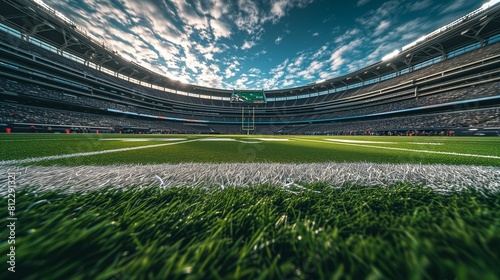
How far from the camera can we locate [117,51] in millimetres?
24969

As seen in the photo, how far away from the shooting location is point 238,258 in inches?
15.2

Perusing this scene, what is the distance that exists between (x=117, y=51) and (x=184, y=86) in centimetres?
1355

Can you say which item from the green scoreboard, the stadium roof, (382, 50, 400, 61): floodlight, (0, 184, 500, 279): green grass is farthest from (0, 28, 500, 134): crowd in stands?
(0, 184, 500, 279): green grass

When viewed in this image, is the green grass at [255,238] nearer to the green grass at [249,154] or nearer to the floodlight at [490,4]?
the green grass at [249,154]

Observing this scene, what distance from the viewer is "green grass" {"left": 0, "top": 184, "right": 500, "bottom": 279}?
0.35m

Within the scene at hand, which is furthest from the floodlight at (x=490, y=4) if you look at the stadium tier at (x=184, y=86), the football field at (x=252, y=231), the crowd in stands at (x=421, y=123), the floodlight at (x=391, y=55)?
the football field at (x=252, y=231)

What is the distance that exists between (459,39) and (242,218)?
3548cm

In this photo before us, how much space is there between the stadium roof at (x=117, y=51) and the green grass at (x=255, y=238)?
27573 mm

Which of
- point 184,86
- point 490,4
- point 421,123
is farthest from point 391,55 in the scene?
point 184,86

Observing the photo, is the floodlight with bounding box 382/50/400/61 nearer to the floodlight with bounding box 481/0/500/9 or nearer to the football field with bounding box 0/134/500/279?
the floodlight with bounding box 481/0/500/9

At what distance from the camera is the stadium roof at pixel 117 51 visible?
1634cm

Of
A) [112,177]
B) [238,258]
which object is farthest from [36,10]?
[238,258]

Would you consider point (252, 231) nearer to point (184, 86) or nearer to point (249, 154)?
point (249, 154)

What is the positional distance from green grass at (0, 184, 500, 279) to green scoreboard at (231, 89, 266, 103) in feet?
142
